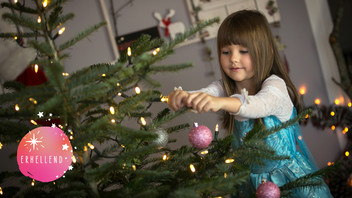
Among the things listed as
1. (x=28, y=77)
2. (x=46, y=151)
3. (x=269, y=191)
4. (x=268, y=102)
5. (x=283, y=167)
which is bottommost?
(x=283, y=167)

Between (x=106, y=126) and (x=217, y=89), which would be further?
(x=217, y=89)

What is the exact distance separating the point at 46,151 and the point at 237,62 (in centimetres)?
73

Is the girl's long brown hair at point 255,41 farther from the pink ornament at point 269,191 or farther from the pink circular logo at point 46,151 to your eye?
the pink circular logo at point 46,151

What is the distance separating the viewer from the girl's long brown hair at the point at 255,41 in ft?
3.88

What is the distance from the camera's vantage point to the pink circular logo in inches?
27.0

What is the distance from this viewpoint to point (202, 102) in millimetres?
819

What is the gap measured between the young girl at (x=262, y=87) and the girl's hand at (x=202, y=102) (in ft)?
0.70

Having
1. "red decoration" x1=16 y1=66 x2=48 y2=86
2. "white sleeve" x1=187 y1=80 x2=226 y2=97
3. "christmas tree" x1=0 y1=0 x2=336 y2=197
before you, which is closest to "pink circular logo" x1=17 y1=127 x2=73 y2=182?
"christmas tree" x1=0 y1=0 x2=336 y2=197

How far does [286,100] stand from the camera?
1.10m

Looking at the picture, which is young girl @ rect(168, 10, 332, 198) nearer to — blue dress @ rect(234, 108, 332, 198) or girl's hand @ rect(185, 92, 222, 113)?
blue dress @ rect(234, 108, 332, 198)

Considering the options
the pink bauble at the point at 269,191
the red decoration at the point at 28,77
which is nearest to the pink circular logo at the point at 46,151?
the pink bauble at the point at 269,191

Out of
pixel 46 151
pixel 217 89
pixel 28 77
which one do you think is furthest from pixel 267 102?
pixel 28 77

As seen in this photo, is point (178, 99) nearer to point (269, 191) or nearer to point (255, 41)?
point (269, 191)

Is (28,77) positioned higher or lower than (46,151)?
higher
